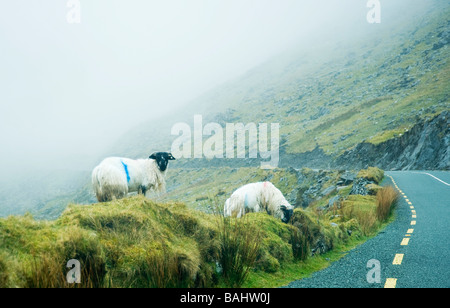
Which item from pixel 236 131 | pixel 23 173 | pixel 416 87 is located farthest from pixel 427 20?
pixel 23 173

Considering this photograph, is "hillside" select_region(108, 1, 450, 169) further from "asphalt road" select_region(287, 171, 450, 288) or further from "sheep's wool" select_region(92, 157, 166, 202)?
→ "sheep's wool" select_region(92, 157, 166, 202)

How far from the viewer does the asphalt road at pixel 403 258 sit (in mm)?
7078

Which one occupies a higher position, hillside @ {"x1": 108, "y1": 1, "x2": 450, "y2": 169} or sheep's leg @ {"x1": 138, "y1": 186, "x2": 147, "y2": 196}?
hillside @ {"x1": 108, "y1": 1, "x2": 450, "y2": 169}

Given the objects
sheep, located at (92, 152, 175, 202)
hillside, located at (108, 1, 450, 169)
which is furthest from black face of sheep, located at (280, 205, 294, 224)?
hillside, located at (108, 1, 450, 169)

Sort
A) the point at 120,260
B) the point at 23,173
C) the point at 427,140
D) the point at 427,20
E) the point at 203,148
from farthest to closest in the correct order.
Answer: the point at 23,173 < the point at 427,20 < the point at 203,148 < the point at 427,140 < the point at 120,260

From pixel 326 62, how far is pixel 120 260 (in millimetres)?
155420

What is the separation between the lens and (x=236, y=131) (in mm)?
102062

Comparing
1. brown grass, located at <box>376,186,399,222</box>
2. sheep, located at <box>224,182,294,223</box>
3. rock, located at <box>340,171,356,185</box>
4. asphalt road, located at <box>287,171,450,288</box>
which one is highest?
sheep, located at <box>224,182,294,223</box>

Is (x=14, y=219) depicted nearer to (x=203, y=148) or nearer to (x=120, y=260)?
(x=120, y=260)

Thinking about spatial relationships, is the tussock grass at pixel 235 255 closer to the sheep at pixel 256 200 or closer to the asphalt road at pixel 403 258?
the asphalt road at pixel 403 258

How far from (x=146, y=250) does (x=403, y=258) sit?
645 centimetres

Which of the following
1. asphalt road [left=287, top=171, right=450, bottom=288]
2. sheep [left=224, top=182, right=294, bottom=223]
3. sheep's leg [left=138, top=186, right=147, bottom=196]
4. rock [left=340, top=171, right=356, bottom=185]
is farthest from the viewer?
rock [left=340, top=171, right=356, bottom=185]

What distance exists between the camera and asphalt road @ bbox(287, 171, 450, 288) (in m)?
7.08

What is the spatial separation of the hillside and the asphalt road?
3122 centimetres
